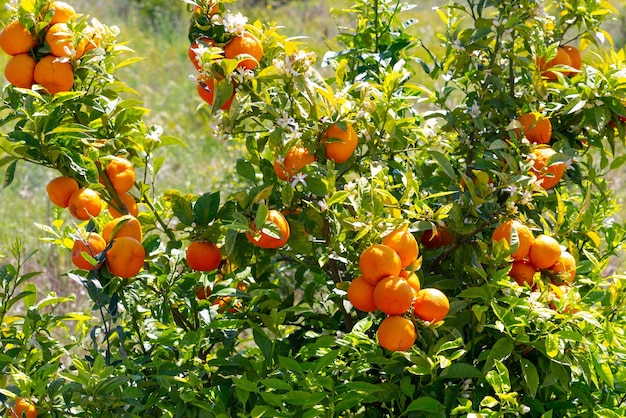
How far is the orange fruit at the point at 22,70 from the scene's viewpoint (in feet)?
4.30

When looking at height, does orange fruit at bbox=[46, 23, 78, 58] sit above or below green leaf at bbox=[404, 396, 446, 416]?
above

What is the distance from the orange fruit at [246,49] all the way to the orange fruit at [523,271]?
527 millimetres

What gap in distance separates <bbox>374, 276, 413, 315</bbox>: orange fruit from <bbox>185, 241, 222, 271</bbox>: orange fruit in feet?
1.04

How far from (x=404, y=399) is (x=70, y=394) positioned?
1.75 ft

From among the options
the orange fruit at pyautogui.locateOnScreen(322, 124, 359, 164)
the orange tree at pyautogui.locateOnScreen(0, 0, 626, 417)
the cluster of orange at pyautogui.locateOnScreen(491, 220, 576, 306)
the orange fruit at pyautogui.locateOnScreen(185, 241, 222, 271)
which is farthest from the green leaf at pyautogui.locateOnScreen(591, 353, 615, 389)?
the orange fruit at pyautogui.locateOnScreen(185, 241, 222, 271)

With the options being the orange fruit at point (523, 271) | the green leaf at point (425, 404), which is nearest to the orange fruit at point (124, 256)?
the green leaf at point (425, 404)

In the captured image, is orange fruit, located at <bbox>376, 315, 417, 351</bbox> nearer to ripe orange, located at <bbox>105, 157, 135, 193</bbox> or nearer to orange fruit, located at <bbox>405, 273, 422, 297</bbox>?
orange fruit, located at <bbox>405, 273, 422, 297</bbox>

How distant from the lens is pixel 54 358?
1.41 m

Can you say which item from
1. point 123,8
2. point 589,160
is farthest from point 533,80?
point 123,8

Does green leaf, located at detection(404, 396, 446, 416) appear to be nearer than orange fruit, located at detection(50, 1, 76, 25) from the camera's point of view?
Yes

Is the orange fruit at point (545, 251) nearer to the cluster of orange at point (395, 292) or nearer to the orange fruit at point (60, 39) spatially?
the cluster of orange at point (395, 292)

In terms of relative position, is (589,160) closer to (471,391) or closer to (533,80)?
(533,80)

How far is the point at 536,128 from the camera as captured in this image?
1377 millimetres

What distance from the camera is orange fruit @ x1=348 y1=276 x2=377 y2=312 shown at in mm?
1147
